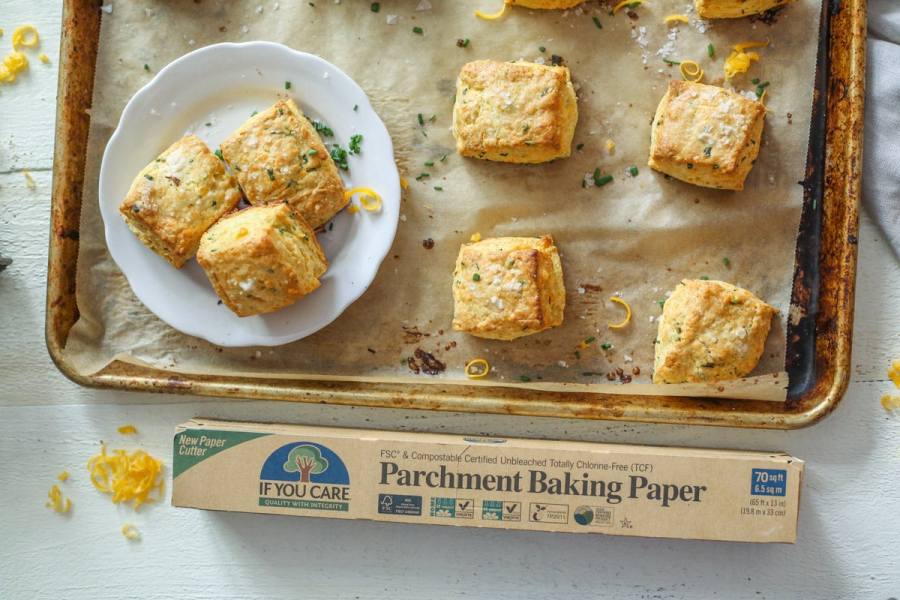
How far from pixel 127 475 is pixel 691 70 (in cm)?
323

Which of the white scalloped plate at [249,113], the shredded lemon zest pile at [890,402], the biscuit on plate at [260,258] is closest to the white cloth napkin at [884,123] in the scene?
the shredded lemon zest pile at [890,402]

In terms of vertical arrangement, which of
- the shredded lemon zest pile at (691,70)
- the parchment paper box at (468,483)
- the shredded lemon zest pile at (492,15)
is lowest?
the parchment paper box at (468,483)

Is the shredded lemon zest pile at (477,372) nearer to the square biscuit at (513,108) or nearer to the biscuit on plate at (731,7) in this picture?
the square biscuit at (513,108)

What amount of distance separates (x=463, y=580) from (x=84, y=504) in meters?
1.86

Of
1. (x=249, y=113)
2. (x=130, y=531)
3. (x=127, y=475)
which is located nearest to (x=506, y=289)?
(x=249, y=113)

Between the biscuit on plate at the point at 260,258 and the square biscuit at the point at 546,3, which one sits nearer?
the biscuit on plate at the point at 260,258

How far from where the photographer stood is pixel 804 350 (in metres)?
3.16

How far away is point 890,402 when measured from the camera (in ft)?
10.4

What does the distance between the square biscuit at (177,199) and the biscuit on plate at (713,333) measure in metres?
2.07

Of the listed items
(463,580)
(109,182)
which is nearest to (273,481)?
(463,580)

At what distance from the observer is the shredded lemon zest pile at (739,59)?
3.05 meters

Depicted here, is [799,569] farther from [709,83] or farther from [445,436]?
[709,83]

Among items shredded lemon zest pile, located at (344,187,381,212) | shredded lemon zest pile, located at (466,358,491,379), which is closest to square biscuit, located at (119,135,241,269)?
shredded lemon zest pile, located at (344,187,381,212)

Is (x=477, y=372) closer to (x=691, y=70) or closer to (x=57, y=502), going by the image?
(x=691, y=70)
